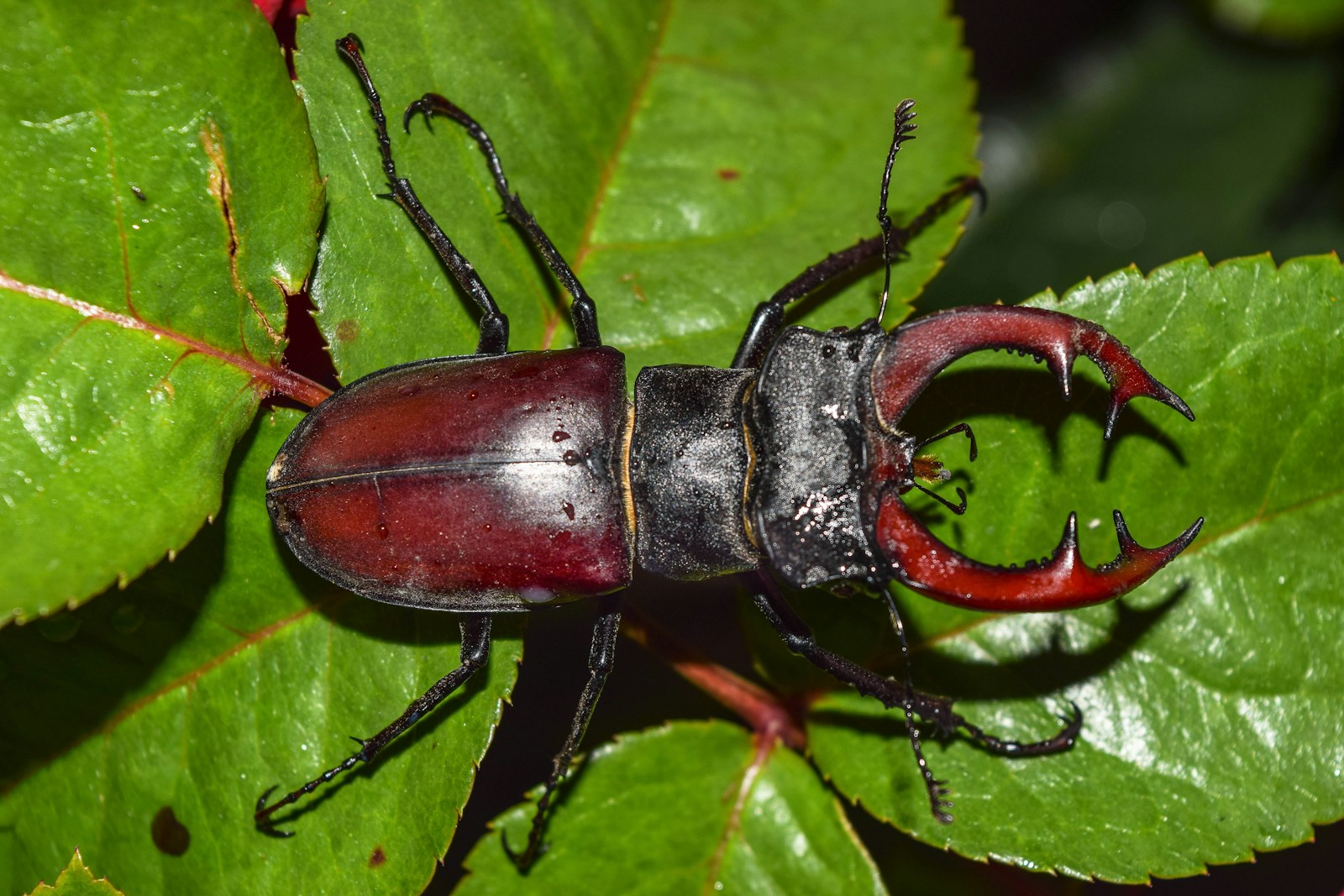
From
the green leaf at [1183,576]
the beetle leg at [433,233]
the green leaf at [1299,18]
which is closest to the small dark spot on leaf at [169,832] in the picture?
the beetle leg at [433,233]

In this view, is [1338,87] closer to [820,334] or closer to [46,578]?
[820,334]

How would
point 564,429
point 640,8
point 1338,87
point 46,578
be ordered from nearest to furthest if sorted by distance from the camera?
1. point 46,578
2. point 564,429
3. point 640,8
4. point 1338,87

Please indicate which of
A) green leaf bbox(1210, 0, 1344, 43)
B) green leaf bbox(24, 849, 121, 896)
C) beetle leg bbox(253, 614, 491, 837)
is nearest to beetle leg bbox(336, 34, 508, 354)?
beetle leg bbox(253, 614, 491, 837)

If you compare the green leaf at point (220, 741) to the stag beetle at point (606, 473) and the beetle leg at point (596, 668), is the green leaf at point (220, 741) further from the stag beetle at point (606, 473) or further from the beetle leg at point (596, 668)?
the beetle leg at point (596, 668)

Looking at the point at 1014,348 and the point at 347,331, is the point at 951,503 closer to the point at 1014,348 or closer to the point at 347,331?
the point at 1014,348

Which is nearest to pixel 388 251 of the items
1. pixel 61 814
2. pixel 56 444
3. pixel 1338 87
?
pixel 56 444

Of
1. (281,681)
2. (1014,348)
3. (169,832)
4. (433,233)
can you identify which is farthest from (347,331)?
(1014,348)
